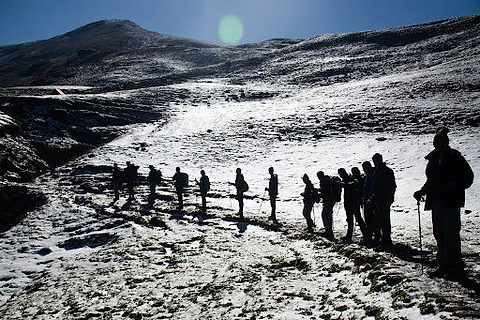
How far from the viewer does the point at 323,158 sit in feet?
71.3

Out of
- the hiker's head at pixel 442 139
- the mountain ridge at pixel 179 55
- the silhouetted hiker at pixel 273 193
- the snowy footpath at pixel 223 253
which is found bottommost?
the snowy footpath at pixel 223 253

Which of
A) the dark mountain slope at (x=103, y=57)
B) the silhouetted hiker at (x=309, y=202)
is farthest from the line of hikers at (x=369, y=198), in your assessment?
the dark mountain slope at (x=103, y=57)

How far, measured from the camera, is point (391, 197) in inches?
282

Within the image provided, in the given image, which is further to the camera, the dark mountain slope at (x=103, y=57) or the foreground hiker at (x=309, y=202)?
the dark mountain slope at (x=103, y=57)

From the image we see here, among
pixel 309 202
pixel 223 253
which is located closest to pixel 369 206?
pixel 309 202

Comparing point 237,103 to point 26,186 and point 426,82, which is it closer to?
point 426,82

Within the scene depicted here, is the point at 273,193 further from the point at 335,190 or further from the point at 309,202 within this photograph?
the point at 335,190

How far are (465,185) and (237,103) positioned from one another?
35.5 meters

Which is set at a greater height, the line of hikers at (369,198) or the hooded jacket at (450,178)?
the hooded jacket at (450,178)

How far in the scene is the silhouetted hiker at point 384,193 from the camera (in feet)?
23.5

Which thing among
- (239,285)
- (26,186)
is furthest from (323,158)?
(26,186)

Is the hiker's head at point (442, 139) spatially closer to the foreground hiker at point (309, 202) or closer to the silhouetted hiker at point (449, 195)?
the silhouetted hiker at point (449, 195)

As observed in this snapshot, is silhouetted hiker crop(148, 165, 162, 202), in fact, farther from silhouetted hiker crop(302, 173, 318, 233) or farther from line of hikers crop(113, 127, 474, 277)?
silhouetted hiker crop(302, 173, 318, 233)

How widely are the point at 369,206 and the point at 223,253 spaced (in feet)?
13.8
